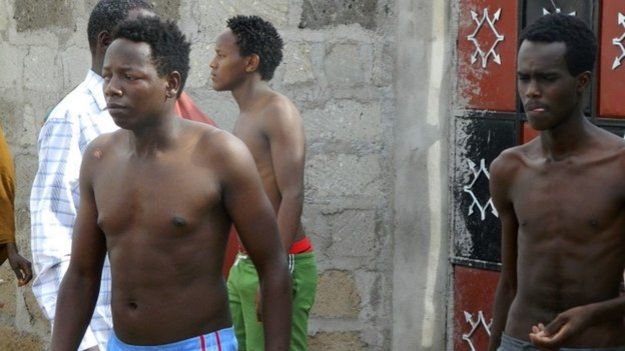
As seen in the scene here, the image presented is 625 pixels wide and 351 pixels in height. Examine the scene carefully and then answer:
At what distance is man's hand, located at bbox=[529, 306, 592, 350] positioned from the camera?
4.11 metres

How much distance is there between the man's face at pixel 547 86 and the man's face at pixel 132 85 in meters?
1.08

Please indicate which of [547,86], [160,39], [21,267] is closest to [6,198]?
[21,267]

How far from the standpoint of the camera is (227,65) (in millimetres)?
6273

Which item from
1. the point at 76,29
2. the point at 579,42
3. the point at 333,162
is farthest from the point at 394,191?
the point at 579,42

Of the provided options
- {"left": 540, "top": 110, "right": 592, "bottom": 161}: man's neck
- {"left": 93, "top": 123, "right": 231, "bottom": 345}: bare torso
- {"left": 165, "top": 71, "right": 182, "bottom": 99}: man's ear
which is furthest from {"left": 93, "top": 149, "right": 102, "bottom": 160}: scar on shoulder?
{"left": 540, "top": 110, "right": 592, "bottom": 161}: man's neck

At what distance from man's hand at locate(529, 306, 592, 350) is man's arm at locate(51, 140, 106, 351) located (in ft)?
4.27

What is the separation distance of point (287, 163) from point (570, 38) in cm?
182

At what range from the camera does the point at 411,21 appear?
262 inches

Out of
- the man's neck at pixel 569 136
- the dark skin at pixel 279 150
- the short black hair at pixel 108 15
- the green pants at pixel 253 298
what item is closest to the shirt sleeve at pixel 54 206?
the short black hair at pixel 108 15

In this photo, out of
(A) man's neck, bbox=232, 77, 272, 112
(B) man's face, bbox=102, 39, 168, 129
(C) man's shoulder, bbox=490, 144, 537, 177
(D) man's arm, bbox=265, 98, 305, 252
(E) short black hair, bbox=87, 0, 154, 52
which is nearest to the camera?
(B) man's face, bbox=102, 39, 168, 129

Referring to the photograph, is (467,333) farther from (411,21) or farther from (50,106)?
(50,106)

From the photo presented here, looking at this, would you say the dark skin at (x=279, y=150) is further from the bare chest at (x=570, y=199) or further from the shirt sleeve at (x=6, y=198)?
the bare chest at (x=570, y=199)

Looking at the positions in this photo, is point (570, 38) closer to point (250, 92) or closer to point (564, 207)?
point (564, 207)

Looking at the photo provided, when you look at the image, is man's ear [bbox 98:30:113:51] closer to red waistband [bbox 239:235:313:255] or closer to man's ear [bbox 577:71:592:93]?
red waistband [bbox 239:235:313:255]
